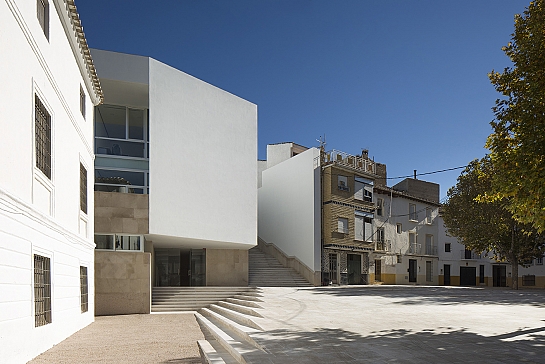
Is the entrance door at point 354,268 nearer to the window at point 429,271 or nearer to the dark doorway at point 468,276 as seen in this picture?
the window at point 429,271

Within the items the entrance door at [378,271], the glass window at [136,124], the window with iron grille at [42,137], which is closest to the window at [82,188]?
the window with iron grille at [42,137]

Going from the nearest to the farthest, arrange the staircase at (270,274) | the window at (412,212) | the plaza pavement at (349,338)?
the plaza pavement at (349,338), the staircase at (270,274), the window at (412,212)

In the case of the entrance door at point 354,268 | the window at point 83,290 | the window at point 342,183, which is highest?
the window at point 342,183

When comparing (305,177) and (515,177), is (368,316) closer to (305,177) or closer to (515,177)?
(515,177)

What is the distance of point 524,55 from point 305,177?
22042 millimetres

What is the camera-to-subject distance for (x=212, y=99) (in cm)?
2378

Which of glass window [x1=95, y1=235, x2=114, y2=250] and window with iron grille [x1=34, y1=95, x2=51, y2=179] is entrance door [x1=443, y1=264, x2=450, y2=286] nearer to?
glass window [x1=95, y1=235, x2=114, y2=250]

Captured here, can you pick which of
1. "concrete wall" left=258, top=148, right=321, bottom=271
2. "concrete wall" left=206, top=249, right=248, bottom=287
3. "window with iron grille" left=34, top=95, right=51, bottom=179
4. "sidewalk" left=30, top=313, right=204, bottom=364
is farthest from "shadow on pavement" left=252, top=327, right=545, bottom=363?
"concrete wall" left=258, top=148, right=321, bottom=271

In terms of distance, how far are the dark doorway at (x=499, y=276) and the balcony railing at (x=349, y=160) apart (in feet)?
66.9

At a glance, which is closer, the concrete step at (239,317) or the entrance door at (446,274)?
the concrete step at (239,317)

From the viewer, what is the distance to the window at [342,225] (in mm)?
31312

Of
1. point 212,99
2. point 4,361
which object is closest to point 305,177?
point 212,99

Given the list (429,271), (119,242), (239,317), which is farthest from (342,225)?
(239,317)

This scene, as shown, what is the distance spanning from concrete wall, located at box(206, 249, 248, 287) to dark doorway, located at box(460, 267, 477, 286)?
2642cm
